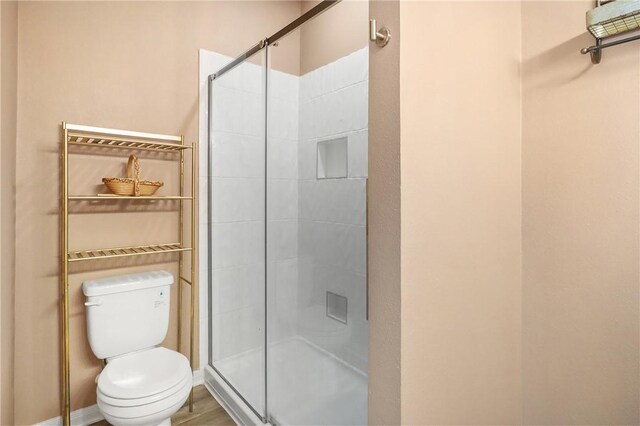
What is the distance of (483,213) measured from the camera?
125cm

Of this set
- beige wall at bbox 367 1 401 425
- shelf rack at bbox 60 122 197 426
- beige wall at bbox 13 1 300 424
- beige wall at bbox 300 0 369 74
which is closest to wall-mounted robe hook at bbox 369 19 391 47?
beige wall at bbox 367 1 401 425

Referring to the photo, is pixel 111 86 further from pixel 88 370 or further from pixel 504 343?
pixel 504 343

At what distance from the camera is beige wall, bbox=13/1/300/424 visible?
1665 millimetres

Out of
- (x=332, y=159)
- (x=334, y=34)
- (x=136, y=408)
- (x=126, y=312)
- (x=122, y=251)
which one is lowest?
(x=136, y=408)

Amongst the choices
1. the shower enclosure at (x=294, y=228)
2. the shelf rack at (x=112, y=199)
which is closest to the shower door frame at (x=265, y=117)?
the shower enclosure at (x=294, y=228)

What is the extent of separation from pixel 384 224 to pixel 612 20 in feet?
3.19

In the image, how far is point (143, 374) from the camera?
1614 millimetres

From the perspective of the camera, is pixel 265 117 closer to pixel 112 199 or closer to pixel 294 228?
pixel 294 228

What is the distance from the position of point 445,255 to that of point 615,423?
86cm

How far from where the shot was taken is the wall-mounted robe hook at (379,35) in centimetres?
98

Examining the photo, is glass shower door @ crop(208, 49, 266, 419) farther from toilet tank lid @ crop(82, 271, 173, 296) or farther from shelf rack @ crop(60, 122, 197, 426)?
toilet tank lid @ crop(82, 271, 173, 296)

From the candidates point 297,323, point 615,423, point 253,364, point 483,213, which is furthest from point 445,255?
point 253,364

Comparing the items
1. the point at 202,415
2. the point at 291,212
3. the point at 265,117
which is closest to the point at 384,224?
the point at 291,212

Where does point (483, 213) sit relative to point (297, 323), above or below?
above
